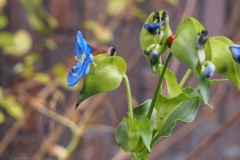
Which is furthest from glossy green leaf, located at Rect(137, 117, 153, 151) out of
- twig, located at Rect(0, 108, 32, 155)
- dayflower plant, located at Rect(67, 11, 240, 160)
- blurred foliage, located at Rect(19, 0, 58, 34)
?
twig, located at Rect(0, 108, 32, 155)

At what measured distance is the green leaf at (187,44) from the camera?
0.30 meters

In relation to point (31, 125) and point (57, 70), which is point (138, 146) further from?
point (31, 125)

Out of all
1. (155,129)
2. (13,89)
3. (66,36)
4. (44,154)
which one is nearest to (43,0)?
(66,36)

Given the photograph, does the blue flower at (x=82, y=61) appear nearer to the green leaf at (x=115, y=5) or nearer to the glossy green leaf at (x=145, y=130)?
the glossy green leaf at (x=145, y=130)

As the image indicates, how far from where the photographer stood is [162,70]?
0.33 m

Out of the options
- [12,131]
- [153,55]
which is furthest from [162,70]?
[12,131]

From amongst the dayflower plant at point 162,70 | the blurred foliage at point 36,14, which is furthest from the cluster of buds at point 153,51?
the blurred foliage at point 36,14

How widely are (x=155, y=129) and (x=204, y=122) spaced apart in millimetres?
1033

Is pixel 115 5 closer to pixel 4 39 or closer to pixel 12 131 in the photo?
pixel 4 39

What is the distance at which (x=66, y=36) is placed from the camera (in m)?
1.25

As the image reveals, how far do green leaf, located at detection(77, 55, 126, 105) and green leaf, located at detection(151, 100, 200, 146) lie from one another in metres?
0.06

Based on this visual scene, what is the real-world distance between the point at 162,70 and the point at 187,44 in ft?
0.11

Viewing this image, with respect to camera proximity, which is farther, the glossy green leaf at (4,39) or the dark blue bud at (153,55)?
the glossy green leaf at (4,39)

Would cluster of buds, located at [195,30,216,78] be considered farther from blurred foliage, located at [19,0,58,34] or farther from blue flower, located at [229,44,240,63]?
blurred foliage, located at [19,0,58,34]
